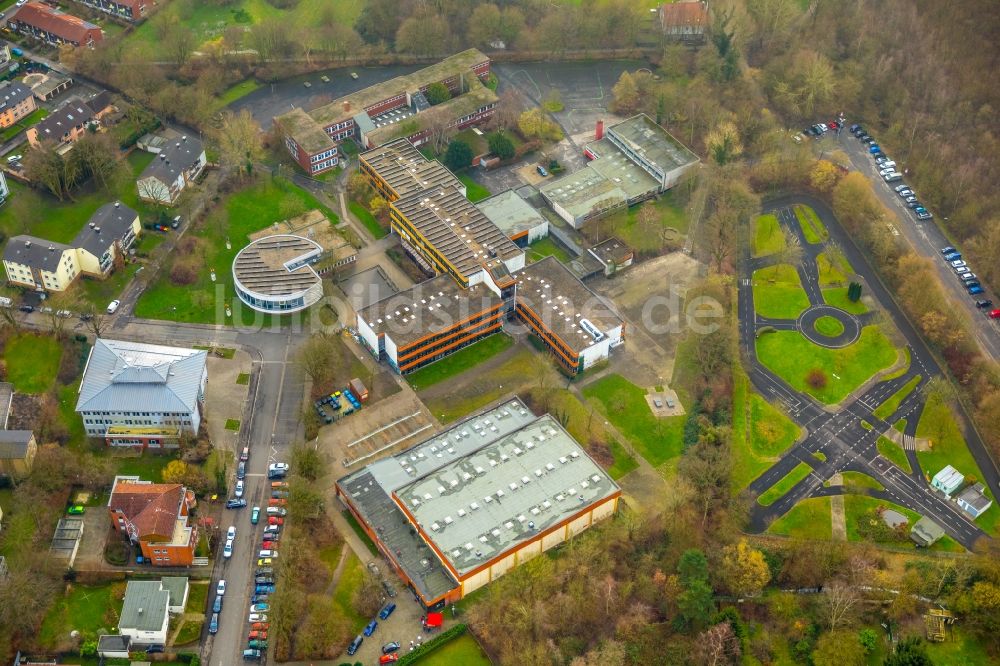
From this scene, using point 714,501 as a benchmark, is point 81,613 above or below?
below

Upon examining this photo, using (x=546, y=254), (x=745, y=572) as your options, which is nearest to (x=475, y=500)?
(x=745, y=572)

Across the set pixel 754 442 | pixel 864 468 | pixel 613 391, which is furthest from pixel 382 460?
pixel 864 468

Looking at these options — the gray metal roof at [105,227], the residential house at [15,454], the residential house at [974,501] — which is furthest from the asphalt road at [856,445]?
the gray metal roof at [105,227]

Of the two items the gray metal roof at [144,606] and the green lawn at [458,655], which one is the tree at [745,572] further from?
the gray metal roof at [144,606]

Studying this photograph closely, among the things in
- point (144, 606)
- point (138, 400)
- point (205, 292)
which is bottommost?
point (144, 606)

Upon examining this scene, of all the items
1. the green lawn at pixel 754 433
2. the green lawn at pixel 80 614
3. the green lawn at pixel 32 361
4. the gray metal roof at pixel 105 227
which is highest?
the gray metal roof at pixel 105 227

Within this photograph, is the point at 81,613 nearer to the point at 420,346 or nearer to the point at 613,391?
the point at 420,346

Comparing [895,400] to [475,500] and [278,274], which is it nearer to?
[475,500]
